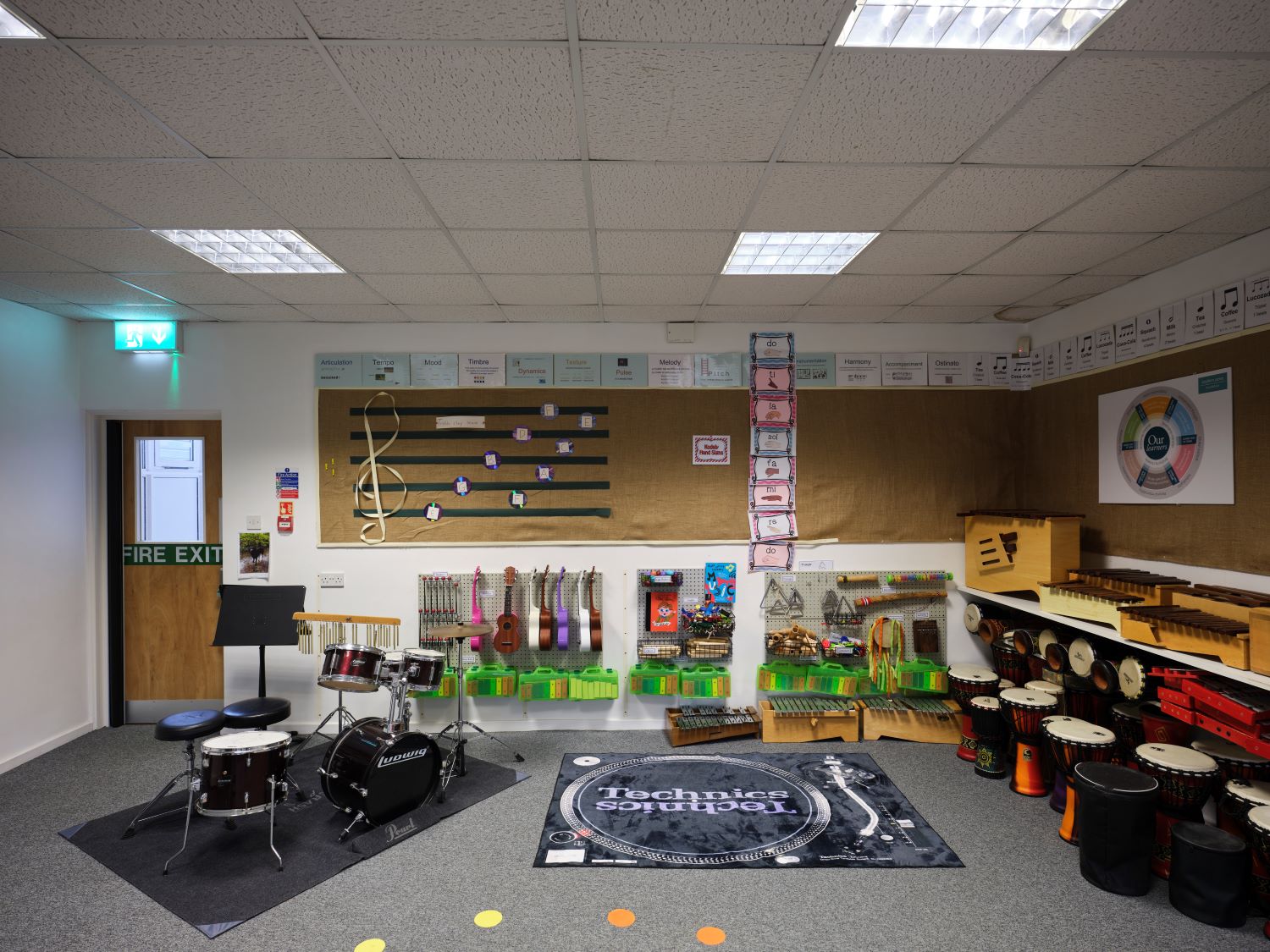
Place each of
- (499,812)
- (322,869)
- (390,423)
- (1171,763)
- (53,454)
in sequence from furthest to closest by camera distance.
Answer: (390,423), (53,454), (499,812), (322,869), (1171,763)

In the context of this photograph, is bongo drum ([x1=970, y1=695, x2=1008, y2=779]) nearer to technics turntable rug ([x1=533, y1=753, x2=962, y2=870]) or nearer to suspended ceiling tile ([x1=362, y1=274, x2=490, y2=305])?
technics turntable rug ([x1=533, y1=753, x2=962, y2=870])

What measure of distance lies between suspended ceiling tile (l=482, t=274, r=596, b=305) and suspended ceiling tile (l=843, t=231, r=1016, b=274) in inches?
57.7

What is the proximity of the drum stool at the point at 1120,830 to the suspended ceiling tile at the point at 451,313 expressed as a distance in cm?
396

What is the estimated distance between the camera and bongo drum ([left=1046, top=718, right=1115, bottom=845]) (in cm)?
295

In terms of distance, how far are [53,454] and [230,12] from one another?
13.0ft

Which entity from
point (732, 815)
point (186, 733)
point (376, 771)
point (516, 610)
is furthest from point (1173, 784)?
point (186, 733)

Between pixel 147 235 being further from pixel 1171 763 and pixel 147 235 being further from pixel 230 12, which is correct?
pixel 1171 763

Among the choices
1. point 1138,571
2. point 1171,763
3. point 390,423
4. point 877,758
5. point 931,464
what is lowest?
point 877,758

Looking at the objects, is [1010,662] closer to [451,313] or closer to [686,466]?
[686,466]

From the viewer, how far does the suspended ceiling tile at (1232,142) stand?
6.40 feet

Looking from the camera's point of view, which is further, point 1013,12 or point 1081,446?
point 1081,446

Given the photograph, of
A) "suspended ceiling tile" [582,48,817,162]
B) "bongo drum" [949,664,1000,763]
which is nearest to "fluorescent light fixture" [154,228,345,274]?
"suspended ceiling tile" [582,48,817,162]

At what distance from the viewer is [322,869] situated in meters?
2.76

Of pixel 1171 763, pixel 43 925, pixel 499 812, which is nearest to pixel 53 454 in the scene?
pixel 43 925
